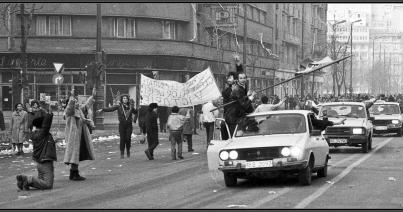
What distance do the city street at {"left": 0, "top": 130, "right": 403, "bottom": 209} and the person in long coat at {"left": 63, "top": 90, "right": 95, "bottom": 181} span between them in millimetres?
463

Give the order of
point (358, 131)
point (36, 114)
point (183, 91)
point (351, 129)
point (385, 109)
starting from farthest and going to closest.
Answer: point (385, 109)
point (183, 91)
point (351, 129)
point (358, 131)
point (36, 114)

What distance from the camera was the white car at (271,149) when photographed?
46.0 feet

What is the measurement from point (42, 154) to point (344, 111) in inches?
499

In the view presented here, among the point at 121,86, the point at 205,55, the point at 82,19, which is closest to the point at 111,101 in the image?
the point at 121,86

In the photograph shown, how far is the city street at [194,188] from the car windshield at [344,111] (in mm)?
3511

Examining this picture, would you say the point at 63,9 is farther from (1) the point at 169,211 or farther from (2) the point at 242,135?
(1) the point at 169,211

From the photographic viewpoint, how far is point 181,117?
2308cm

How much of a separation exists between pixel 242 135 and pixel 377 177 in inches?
111

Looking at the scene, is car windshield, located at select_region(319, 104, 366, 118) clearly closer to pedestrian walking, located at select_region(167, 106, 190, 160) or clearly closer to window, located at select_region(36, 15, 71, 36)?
pedestrian walking, located at select_region(167, 106, 190, 160)

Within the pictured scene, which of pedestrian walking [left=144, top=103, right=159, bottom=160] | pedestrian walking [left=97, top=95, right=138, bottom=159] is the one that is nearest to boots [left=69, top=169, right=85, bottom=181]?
pedestrian walking [left=144, top=103, right=159, bottom=160]

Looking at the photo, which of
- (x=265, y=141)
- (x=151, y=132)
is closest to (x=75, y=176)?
(x=265, y=141)

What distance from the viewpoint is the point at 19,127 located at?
2517 centimetres

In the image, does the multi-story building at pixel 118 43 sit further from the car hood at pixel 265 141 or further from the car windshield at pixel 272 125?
the car hood at pixel 265 141

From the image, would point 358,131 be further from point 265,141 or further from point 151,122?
point 265,141
